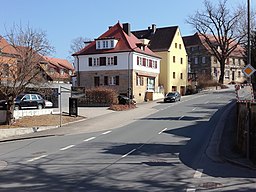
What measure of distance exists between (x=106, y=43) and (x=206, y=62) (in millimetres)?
49228

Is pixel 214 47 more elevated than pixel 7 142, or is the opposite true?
pixel 214 47

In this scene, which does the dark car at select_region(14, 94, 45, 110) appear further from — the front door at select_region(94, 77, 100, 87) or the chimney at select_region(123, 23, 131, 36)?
the chimney at select_region(123, 23, 131, 36)

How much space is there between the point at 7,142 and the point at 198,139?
11118mm

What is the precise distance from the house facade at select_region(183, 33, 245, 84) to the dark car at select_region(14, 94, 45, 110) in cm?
6795

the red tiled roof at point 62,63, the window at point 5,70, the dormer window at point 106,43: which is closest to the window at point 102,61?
the dormer window at point 106,43

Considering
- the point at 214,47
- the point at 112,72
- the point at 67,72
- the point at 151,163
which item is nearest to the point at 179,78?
the point at 214,47

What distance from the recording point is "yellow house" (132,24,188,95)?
240 ft

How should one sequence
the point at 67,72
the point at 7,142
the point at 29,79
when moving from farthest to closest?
the point at 67,72
the point at 29,79
the point at 7,142

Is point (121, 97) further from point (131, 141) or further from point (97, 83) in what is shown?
point (131, 141)

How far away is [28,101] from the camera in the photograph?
37.4 meters

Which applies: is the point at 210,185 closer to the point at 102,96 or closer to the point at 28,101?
the point at 28,101

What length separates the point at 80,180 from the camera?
10.4 m

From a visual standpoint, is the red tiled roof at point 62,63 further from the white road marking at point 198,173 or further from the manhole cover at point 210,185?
the manhole cover at point 210,185

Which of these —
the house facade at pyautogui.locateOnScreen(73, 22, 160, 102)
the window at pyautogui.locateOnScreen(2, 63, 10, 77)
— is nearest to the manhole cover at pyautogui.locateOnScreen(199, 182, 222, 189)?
the window at pyautogui.locateOnScreen(2, 63, 10, 77)
